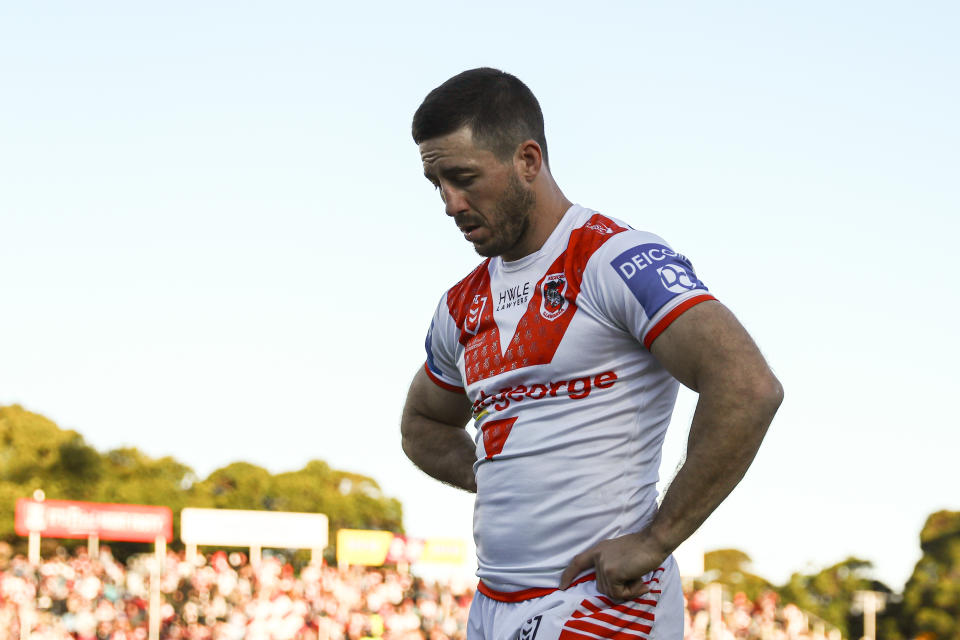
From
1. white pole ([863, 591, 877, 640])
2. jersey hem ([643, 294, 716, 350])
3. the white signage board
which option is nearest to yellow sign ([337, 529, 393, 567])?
the white signage board

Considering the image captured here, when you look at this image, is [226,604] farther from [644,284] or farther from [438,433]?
[644,284]

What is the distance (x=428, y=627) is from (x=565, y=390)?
1062 inches

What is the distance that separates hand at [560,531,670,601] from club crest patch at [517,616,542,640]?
5.5 inches

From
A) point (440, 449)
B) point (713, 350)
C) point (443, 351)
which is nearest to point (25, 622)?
point (440, 449)

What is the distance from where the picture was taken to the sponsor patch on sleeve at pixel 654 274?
8.04 ft

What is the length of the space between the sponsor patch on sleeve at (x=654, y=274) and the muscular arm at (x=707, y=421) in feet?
0.19

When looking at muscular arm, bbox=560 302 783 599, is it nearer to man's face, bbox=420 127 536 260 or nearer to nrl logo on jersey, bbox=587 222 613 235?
nrl logo on jersey, bbox=587 222 613 235

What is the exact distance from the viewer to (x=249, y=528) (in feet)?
107

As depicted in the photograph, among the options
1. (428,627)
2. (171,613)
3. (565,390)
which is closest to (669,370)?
A: (565,390)

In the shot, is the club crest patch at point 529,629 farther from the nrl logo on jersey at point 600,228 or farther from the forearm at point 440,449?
the nrl logo on jersey at point 600,228

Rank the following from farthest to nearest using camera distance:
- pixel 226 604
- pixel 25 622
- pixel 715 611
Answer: pixel 715 611, pixel 226 604, pixel 25 622

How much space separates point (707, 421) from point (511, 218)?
2.20 ft

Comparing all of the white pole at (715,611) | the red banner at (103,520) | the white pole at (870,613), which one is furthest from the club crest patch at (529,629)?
the white pole at (870,613)

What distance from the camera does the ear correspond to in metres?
2.72
